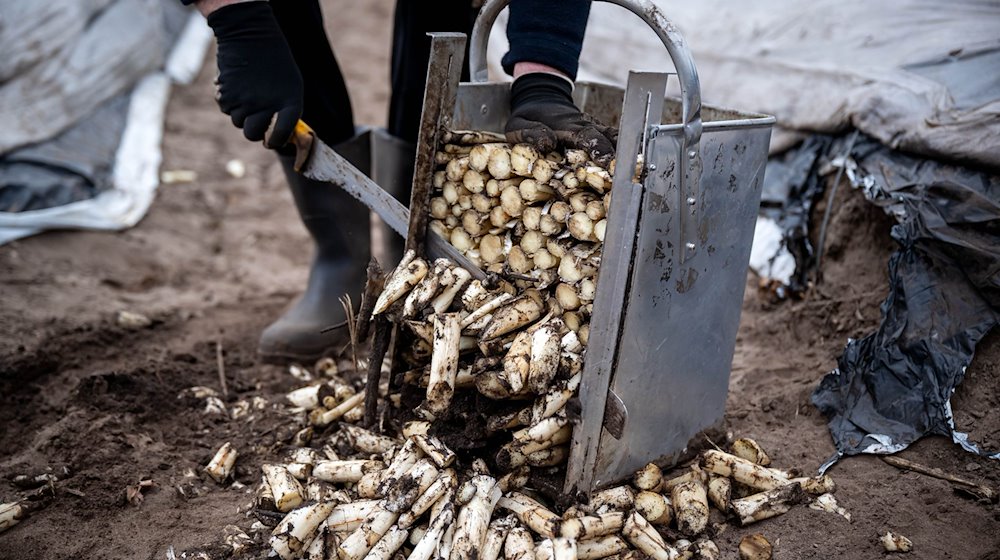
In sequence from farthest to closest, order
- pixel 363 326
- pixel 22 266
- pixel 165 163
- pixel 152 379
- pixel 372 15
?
pixel 372 15, pixel 165 163, pixel 22 266, pixel 152 379, pixel 363 326

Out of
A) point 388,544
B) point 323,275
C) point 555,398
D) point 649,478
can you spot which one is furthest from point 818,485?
point 323,275

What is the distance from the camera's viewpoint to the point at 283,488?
191 cm

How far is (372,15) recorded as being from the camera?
331 inches

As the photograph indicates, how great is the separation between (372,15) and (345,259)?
627cm

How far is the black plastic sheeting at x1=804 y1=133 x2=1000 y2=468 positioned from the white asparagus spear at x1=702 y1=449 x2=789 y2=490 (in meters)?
0.22

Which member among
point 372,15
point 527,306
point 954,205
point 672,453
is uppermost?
point 372,15

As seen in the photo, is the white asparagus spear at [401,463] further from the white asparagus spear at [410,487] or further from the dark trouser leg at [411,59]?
the dark trouser leg at [411,59]

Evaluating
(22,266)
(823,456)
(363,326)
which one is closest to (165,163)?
(22,266)

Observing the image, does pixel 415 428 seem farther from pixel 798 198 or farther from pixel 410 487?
pixel 798 198

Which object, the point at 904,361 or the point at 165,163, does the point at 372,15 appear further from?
the point at 904,361

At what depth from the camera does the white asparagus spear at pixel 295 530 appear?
1765 millimetres

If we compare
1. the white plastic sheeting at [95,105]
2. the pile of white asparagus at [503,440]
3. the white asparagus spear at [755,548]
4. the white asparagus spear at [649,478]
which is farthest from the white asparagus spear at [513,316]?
the white plastic sheeting at [95,105]

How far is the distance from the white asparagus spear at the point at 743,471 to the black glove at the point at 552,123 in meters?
0.85

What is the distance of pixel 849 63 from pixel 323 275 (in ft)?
7.68
